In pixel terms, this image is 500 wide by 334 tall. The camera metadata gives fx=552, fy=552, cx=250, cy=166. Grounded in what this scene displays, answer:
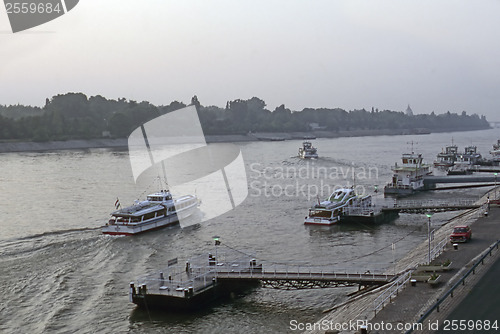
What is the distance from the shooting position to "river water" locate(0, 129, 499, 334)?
89.9ft

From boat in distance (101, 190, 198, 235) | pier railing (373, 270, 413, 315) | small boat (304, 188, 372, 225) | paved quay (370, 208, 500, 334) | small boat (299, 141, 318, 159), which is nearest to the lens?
paved quay (370, 208, 500, 334)

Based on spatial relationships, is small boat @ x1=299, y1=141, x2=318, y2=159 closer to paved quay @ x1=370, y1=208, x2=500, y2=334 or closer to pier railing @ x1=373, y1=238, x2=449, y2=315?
paved quay @ x1=370, y1=208, x2=500, y2=334

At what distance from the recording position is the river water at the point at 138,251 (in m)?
27.4

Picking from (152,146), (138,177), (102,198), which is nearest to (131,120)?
(152,146)

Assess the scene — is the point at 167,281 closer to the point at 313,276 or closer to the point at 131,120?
the point at 313,276

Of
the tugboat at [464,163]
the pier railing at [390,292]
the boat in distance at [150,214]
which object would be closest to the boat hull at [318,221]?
the boat in distance at [150,214]

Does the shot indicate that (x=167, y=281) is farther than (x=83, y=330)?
Yes

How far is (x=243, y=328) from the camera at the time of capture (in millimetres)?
26156

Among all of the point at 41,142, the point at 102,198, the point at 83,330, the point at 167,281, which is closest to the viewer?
the point at 83,330

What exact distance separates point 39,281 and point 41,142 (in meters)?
140

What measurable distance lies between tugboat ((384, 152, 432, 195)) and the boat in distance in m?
29.0

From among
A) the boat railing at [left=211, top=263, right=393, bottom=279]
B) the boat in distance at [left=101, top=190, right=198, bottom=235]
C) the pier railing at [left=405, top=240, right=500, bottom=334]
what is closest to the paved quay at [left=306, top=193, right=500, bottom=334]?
the pier railing at [left=405, top=240, right=500, bottom=334]

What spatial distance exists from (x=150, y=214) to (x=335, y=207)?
55.9 ft

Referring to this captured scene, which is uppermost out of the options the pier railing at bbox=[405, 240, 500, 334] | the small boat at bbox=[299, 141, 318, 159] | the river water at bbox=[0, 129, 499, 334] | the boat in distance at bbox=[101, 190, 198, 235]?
the small boat at bbox=[299, 141, 318, 159]
